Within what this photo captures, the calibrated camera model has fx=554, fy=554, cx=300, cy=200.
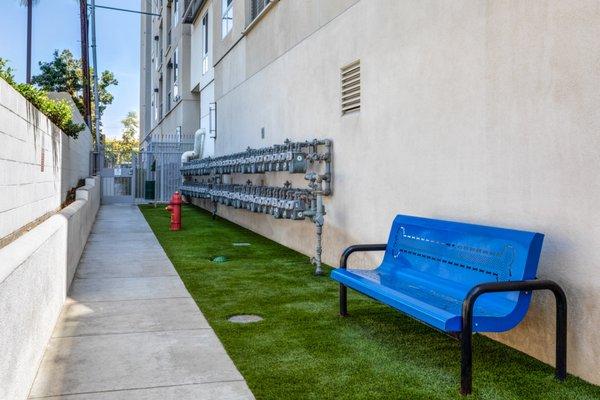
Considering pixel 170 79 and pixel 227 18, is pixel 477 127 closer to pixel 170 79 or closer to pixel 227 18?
pixel 227 18

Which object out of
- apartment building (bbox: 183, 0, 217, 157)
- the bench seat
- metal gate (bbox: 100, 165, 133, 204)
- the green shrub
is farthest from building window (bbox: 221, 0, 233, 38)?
the bench seat

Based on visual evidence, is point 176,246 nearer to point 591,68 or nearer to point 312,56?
point 312,56

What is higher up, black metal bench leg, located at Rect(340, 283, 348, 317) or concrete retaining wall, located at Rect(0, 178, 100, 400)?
concrete retaining wall, located at Rect(0, 178, 100, 400)

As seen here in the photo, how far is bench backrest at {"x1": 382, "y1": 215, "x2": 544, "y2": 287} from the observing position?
146 inches

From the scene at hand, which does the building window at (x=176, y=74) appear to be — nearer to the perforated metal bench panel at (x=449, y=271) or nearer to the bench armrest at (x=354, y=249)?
the bench armrest at (x=354, y=249)

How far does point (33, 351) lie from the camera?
3.55m

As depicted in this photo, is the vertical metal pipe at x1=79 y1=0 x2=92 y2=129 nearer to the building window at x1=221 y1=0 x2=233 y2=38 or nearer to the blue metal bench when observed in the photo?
the building window at x1=221 y1=0 x2=233 y2=38

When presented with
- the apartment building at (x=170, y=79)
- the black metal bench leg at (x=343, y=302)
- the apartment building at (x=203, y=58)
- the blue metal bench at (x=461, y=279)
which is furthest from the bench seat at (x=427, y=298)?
the apartment building at (x=170, y=79)

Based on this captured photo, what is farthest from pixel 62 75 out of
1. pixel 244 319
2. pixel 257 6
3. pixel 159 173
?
pixel 244 319

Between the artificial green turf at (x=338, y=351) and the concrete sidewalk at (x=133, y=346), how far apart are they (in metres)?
0.20

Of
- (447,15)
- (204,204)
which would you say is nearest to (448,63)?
(447,15)

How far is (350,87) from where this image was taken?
741 cm

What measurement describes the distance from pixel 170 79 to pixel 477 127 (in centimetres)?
2886

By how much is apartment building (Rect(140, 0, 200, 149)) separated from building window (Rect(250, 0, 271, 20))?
1070 centimetres
